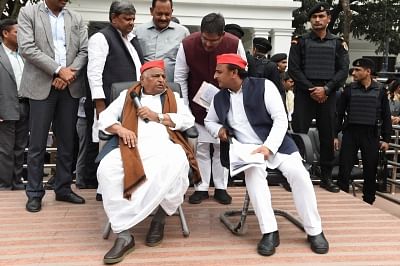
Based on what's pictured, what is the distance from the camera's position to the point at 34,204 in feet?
13.4

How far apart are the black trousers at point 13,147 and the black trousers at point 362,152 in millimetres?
3568

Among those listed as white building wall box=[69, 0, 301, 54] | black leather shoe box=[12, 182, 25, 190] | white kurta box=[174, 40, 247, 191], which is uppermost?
white building wall box=[69, 0, 301, 54]

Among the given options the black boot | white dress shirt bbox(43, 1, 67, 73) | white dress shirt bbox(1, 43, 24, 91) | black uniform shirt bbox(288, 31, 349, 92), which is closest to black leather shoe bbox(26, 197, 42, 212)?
white dress shirt bbox(43, 1, 67, 73)

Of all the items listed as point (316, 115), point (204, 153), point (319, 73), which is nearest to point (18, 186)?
point (204, 153)

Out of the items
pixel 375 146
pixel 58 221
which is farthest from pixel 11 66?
pixel 375 146

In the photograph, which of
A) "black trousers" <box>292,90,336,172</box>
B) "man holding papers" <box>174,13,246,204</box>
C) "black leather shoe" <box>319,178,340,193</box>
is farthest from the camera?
"black leather shoe" <box>319,178,340,193</box>

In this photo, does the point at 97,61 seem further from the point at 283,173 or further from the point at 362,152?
the point at 362,152

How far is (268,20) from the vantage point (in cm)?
1262

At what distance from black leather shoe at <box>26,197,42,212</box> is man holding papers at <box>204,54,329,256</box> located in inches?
65.9

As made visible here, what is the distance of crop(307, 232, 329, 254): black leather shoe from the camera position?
3236 mm

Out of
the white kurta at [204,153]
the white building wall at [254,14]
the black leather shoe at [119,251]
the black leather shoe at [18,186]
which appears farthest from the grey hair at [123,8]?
the white building wall at [254,14]

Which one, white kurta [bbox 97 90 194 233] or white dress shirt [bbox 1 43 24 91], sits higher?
white dress shirt [bbox 1 43 24 91]

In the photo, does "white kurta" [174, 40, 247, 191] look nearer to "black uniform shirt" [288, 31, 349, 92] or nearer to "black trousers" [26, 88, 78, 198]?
"black uniform shirt" [288, 31, 349, 92]

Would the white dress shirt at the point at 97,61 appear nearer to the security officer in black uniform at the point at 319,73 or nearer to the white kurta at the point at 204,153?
the white kurta at the point at 204,153
